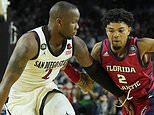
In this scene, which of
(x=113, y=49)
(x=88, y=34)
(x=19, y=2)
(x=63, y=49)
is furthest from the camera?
(x=19, y=2)

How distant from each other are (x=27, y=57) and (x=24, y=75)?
0.35 meters

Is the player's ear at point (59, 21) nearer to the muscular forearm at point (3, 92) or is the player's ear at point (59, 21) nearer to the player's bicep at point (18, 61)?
the player's bicep at point (18, 61)

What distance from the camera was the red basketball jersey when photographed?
14.7ft

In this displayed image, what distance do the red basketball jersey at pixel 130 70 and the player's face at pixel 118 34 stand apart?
94mm

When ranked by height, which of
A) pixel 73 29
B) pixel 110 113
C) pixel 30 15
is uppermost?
pixel 73 29

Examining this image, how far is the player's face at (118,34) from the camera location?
14.4ft

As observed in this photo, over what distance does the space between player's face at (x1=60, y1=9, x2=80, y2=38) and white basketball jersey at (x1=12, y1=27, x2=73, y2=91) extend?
18cm

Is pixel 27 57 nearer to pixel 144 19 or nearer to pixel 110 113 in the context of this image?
pixel 110 113

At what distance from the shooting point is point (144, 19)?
1614 cm

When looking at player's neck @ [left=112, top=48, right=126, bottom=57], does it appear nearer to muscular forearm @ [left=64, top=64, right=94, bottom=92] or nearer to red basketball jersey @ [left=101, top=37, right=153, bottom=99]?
red basketball jersey @ [left=101, top=37, right=153, bottom=99]

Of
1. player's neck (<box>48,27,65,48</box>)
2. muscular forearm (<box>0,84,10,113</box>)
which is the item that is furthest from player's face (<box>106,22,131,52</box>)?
muscular forearm (<box>0,84,10,113</box>)

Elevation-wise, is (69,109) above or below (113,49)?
below

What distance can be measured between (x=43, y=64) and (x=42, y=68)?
0.18 feet

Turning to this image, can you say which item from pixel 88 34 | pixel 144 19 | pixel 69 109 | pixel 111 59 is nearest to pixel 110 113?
pixel 111 59
